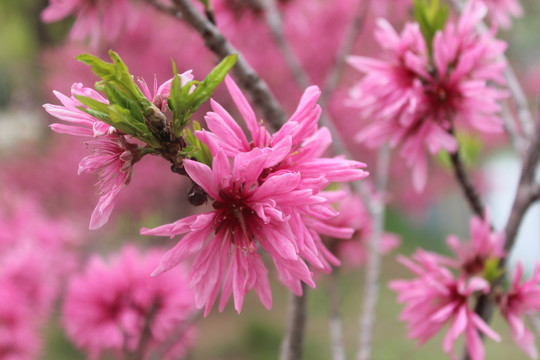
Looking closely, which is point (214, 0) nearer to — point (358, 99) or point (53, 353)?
point (358, 99)

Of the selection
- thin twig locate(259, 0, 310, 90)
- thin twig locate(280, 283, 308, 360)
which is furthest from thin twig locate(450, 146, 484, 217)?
thin twig locate(259, 0, 310, 90)

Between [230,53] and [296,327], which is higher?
[230,53]

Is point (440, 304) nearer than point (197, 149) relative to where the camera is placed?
No

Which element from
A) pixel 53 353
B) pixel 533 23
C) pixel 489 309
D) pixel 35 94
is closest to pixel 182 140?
pixel 489 309

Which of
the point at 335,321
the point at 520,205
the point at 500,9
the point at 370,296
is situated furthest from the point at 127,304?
the point at 500,9

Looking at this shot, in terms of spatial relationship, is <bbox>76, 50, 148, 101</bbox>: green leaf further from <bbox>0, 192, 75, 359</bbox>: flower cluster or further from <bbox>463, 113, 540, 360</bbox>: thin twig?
<bbox>0, 192, 75, 359</bbox>: flower cluster

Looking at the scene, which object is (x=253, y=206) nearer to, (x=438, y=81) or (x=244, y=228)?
(x=244, y=228)

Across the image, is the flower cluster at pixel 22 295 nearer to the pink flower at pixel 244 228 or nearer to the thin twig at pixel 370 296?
the thin twig at pixel 370 296
